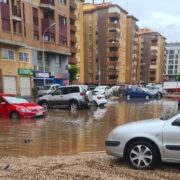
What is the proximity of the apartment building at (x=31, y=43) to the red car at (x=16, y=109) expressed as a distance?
19.2 meters

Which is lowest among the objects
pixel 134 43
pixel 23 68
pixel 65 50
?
pixel 23 68

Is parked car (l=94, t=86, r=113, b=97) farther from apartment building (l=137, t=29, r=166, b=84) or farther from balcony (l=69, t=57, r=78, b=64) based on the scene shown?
apartment building (l=137, t=29, r=166, b=84)

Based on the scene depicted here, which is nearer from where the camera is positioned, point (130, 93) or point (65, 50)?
point (130, 93)

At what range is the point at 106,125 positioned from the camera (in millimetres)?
13125

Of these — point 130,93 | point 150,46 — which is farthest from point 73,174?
point 150,46

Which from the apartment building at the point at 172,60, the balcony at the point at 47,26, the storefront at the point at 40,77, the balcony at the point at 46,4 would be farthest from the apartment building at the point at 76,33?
the apartment building at the point at 172,60

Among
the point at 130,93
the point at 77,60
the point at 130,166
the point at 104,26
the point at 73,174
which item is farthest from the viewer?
the point at 104,26

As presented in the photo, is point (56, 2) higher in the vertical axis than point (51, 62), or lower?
higher

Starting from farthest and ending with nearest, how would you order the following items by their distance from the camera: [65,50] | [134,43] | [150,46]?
[150,46]
[134,43]
[65,50]

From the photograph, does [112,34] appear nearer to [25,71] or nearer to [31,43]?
[31,43]

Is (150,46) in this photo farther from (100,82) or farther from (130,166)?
(130,166)

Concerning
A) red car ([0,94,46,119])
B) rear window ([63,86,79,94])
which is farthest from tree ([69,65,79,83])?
red car ([0,94,46,119])

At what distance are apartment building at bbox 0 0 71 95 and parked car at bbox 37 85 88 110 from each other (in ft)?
48.6

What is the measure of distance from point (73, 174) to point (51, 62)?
131ft
